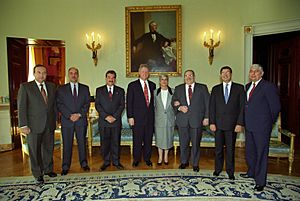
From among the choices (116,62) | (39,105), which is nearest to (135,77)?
(116,62)

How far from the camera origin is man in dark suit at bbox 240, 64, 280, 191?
2822 millimetres

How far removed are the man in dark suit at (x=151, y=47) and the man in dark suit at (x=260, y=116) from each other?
98.7 inches

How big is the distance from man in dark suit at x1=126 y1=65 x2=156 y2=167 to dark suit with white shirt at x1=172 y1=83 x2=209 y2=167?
43cm

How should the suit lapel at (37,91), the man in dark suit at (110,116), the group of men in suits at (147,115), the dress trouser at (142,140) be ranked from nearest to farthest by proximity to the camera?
the group of men in suits at (147,115) → the suit lapel at (37,91) → the man in dark suit at (110,116) → the dress trouser at (142,140)

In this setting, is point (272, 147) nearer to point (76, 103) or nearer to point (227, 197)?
point (227, 197)

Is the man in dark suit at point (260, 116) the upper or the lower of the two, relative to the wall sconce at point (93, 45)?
lower

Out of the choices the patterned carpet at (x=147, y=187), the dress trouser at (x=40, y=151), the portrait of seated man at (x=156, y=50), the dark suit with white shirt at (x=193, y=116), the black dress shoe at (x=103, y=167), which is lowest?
the patterned carpet at (x=147, y=187)

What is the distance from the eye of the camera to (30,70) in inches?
278

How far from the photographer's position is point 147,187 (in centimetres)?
302

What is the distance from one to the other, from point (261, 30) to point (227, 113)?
2.63 m

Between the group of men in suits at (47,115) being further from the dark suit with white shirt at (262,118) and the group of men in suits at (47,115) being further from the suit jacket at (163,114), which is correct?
the dark suit with white shirt at (262,118)

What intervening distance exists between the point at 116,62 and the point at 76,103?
201cm

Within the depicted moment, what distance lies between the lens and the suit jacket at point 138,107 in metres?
3.72

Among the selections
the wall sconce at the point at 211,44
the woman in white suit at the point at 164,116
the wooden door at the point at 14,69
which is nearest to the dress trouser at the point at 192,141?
the woman in white suit at the point at 164,116
